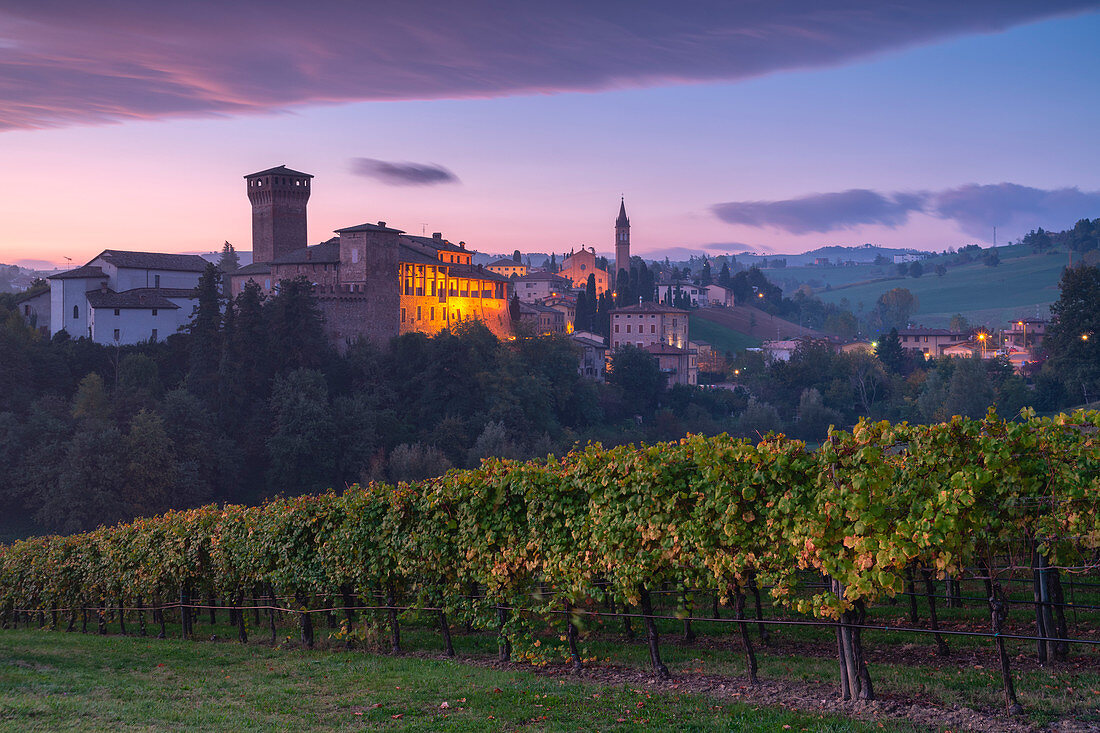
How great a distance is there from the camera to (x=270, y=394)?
67062 mm

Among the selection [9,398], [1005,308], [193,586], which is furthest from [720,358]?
[193,586]

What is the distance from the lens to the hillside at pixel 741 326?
14202 centimetres

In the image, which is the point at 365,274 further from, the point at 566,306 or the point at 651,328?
the point at 566,306

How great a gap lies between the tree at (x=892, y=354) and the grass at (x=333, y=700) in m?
97.6

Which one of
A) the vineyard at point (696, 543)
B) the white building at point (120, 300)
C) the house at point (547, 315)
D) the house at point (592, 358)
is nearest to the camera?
the vineyard at point (696, 543)

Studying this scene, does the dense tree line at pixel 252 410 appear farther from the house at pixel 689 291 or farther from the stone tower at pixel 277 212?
the house at pixel 689 291

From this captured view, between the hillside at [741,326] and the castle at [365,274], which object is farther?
the hillside at [741,326]

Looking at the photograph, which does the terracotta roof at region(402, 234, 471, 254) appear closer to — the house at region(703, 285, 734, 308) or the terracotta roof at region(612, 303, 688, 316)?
the terracotta roof at region(612, 303, 688, 316)

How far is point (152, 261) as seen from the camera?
77.3m

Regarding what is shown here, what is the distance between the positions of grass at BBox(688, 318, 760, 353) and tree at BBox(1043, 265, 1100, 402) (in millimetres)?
62332

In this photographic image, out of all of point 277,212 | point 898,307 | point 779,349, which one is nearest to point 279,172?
point 277,212

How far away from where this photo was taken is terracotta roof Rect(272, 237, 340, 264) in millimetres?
77125

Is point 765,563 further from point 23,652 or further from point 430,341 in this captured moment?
point 430,341

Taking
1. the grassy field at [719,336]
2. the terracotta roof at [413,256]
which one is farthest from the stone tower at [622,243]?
the terracotta roof at [413,256]
